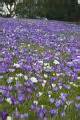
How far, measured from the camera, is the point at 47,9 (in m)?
50.9

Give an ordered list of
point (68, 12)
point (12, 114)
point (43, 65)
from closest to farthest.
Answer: point (12, 114) → point (43, 65) → point (68, 12)

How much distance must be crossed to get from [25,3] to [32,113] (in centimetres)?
5336

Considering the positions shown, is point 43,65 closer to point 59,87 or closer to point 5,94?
point 59,87

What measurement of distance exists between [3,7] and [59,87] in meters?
55.3

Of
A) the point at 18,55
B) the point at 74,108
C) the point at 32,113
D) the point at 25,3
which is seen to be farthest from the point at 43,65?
the point at 25,3

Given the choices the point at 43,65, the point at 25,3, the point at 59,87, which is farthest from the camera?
the point at 25,3

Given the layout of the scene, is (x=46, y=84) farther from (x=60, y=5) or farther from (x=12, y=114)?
(x=60, y=5)

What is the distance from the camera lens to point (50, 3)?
170 feet

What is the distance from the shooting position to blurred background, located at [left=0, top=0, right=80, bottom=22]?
166 feet

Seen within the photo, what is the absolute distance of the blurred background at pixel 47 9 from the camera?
50.5 metres

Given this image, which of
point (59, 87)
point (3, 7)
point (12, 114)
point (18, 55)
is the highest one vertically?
point (12, 114)

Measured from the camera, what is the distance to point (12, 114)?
4891 mm

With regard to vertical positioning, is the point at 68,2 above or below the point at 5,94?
below

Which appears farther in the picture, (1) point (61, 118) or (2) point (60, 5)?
(2) point (60, 5)
